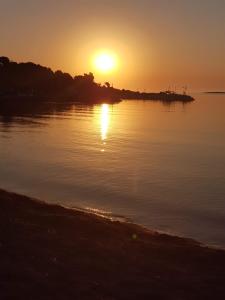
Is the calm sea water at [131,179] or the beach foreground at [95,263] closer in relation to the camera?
the beach foreground at [95,263]

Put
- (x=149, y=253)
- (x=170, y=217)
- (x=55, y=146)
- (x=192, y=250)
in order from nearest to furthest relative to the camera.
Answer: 1. (x=149, y=253)
2. (x=192, y=250)
3. (x=170, y=217)
4. (x=55, y=146)

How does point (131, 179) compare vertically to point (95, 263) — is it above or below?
below

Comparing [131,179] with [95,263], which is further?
[131,179]

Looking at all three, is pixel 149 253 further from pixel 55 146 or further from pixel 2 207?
pixel 55 146

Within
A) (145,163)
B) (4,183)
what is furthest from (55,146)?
(4,183)

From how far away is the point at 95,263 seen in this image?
12961 mm

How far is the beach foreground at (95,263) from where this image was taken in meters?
10.9

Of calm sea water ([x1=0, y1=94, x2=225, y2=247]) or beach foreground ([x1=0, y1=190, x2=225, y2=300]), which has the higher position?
beach foreground ([x1=0, y1=190, x2=225, y2=300])

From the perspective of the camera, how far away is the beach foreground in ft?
35.7

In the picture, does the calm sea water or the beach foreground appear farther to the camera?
the calm sea water

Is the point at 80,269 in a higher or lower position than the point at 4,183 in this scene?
higher

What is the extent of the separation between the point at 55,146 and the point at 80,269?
47.7 meters

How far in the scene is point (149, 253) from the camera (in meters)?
15.3

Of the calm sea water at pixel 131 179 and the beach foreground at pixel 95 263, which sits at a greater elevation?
the beach foreground at pixel 95 263
